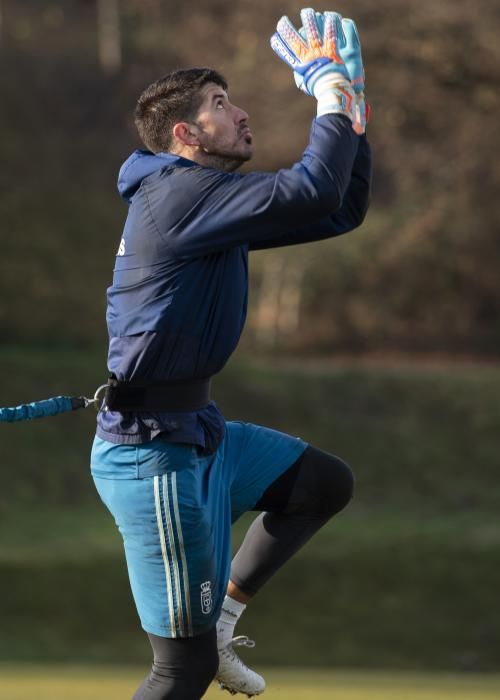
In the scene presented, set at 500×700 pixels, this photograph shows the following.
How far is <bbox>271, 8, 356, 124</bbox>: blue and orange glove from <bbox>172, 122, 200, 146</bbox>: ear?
1.28 ft

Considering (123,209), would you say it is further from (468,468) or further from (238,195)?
(238,195)

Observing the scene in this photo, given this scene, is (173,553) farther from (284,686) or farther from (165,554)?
(284,686)

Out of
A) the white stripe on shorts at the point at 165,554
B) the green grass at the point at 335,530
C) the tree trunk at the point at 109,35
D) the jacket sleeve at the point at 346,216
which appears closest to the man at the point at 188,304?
the white stripe on shorts at the point at 165,554

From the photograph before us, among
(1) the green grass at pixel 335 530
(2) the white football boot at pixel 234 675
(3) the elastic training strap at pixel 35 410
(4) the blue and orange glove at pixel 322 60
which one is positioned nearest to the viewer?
(4) the blue and orange glove at pixel 322 60

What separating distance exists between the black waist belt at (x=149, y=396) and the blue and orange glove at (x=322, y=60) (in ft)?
3.32

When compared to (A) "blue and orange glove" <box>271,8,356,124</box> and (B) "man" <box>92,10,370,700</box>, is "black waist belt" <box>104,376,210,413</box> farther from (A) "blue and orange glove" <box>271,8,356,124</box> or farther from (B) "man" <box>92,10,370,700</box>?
(A) "blue and orange glove" <box>271,8,356,124</box>

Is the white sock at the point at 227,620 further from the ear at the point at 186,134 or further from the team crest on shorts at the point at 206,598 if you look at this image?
the ear at the point at 186,134

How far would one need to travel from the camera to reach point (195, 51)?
2291 cm

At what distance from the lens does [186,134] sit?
4.14 m

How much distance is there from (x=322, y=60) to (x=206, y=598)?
70.2 inches

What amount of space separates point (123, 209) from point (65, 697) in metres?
19.1

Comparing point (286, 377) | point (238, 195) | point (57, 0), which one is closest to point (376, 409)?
point (286, 377)

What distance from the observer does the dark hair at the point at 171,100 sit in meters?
4.16

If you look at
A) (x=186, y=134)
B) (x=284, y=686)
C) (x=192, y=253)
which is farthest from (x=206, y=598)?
(x=284, y=686)
